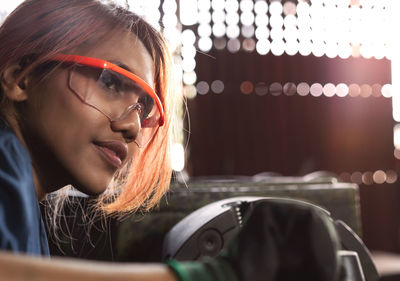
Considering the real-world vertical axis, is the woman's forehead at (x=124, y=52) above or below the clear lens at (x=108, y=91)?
above

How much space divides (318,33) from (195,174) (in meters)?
2.00

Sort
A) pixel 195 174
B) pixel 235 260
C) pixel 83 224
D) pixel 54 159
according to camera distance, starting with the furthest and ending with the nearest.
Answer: pixel 195 174 → pixel 83 224 → pixel 54 159 → pixel 235 260

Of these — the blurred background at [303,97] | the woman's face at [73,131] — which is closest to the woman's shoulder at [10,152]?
the woman's face at [73,131]

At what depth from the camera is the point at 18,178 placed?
1.79 feet

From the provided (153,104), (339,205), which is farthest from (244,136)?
(153,104)

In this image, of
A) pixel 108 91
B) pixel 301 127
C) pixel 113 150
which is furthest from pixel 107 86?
pixel 301 127

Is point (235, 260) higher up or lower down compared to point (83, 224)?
higher up

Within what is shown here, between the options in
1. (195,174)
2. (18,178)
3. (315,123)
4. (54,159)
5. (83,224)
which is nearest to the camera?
(18,178)

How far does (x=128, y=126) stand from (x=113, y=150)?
0.17 ft

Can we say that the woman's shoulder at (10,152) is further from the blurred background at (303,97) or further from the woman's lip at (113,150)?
the blurred background at (303,97)

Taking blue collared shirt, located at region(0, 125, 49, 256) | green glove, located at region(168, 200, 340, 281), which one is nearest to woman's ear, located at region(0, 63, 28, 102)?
blue collared shirt, located at region(0, 125, 49, 256)

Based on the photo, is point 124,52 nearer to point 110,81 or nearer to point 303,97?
point 110,81

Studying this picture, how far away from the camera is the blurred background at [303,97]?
4629mm

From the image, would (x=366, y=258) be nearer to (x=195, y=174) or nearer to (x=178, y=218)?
(x=178, y=218)
